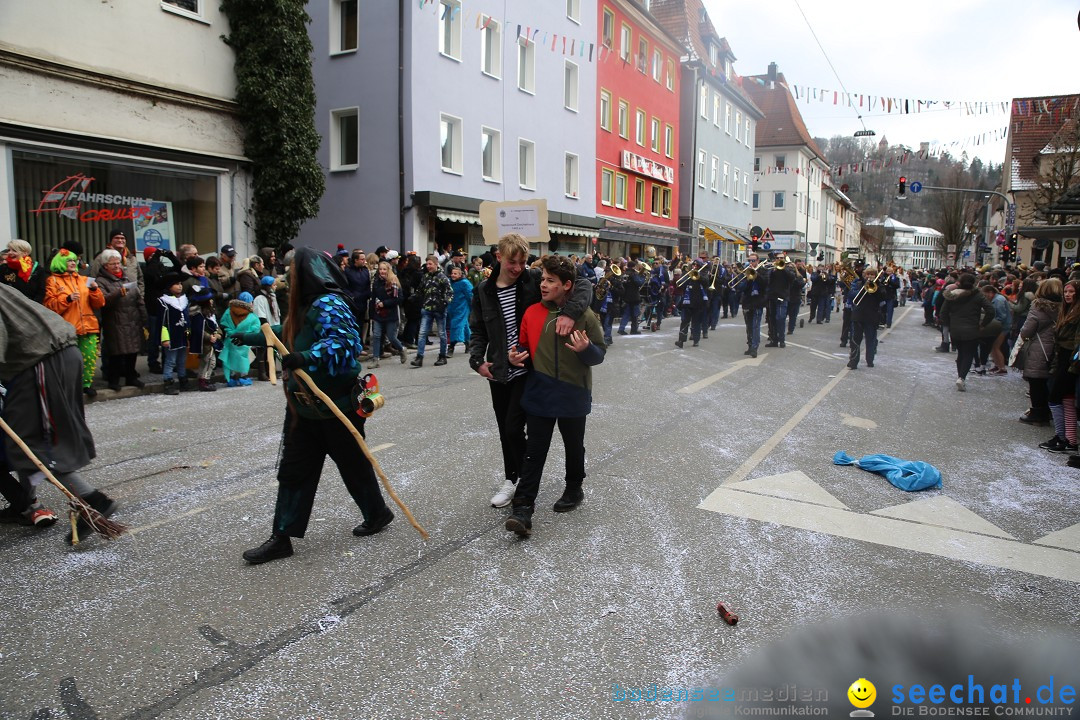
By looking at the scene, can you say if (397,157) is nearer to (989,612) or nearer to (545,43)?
(545,43)

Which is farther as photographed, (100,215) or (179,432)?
(100,215)

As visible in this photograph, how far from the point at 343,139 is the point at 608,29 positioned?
14.3 metres

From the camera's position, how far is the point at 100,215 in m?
13.2

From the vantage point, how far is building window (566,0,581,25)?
2750cm

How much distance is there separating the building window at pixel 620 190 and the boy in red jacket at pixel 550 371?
1129 inches

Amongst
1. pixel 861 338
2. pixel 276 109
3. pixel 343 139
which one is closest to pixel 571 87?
pixel 343 139

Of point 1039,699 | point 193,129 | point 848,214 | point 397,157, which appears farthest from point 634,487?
point 848,214

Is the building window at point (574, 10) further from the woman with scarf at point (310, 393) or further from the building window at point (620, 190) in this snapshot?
the woman with scarf at point (310, 393)

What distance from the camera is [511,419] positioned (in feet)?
16.2

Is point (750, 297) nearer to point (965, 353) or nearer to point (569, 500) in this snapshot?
point (965, 353)

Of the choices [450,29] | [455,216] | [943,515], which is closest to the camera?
[943,515]

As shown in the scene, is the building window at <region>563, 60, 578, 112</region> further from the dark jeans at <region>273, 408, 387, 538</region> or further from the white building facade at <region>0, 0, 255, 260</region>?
the dark jeans at <region>273, 408, 387, 538</region>

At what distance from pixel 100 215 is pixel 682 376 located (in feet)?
34.3

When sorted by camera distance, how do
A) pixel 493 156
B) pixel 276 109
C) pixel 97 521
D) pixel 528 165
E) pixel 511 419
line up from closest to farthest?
pixel 97 521
pixel 511 419
pixel 276 109
pixel 493 156
pixel 528 165
